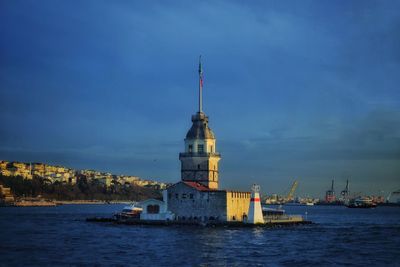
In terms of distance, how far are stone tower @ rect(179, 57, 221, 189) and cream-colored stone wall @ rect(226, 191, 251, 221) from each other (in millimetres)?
4062

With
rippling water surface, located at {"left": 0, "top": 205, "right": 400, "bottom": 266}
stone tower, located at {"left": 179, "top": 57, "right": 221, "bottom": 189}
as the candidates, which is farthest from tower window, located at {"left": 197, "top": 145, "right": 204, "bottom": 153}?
rippling water surface, located at {"left": 0, "top": 205, "right": 400, "bottom": 266}

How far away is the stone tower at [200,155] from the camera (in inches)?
3086

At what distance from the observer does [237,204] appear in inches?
2965

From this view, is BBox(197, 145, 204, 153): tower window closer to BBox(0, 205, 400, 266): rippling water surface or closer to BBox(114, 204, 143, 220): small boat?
BBox(0, 205, 400, 266): rippling water surface

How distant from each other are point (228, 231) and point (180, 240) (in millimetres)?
10077

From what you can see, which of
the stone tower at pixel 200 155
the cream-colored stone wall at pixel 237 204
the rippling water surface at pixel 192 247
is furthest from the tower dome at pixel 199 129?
the rippling water surface at pixel 192 247

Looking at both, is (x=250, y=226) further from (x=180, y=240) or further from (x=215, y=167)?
(x=180, y=240)

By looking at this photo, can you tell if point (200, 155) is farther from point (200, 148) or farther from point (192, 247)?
point (192, 247)

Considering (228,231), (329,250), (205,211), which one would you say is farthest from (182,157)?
(329,250)

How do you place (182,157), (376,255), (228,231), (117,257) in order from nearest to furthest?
(117,257), (376,255), (228,231), (182,157)

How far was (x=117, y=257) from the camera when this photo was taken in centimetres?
4769

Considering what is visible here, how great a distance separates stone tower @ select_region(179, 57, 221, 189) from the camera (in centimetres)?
7838

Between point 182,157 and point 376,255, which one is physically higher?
point 182,157

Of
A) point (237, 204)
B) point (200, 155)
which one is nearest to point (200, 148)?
point (200, 155)
